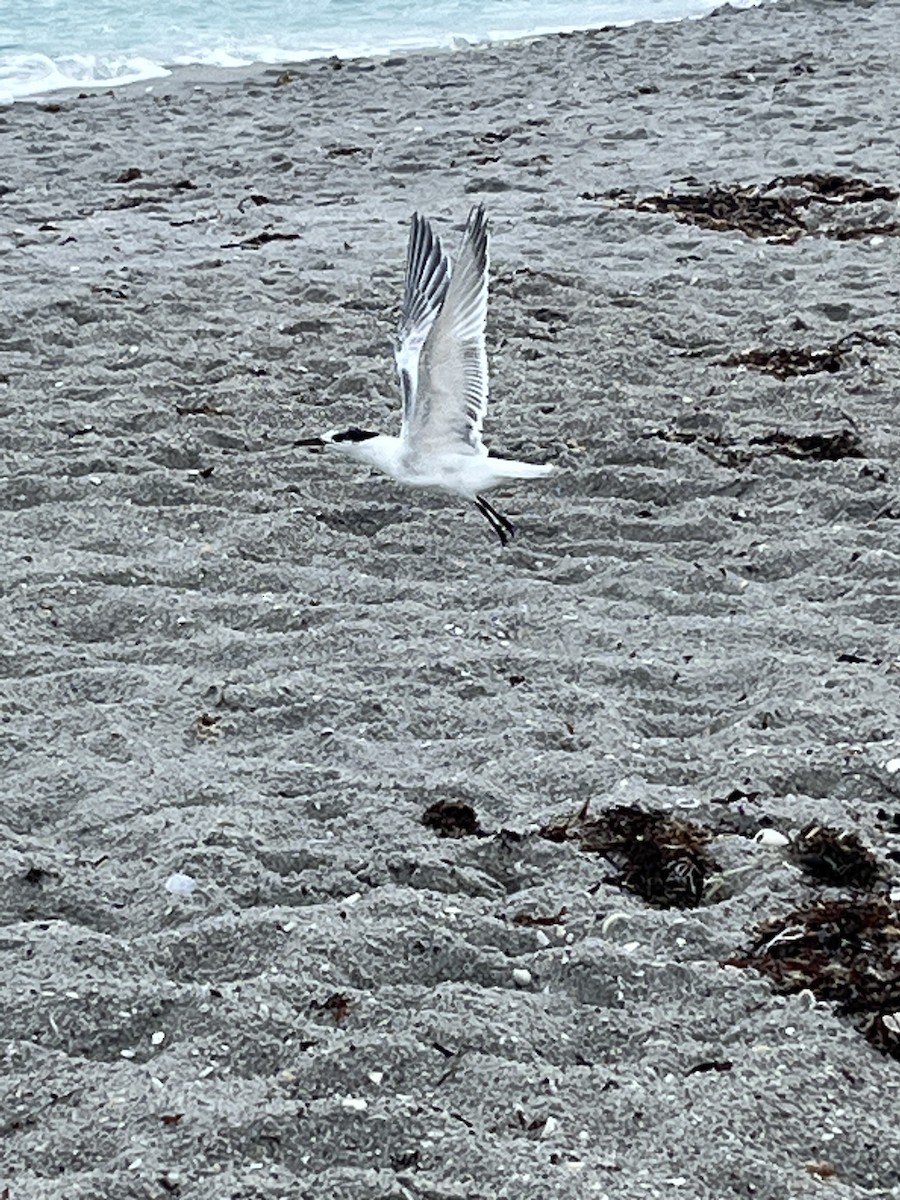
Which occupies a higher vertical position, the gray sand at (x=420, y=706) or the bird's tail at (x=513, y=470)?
the bird's tail at (x=513, y=470)

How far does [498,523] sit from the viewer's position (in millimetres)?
5125

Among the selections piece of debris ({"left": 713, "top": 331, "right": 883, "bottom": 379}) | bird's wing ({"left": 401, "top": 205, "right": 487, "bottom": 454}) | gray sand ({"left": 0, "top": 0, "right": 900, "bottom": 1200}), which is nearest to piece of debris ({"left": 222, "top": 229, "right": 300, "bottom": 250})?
gray sand ({"left": 0, "top": 0, "right": 900, "bottom": 1200})

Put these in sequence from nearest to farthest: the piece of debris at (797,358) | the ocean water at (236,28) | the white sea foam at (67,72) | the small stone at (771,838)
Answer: the small stone at (771,838), the piece of debris at (797,358), the white sea foam at (67,72), the ocean water at (236,28)

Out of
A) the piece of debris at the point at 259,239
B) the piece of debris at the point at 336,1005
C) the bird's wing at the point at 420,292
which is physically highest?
the bird's wing at the point at 420,292

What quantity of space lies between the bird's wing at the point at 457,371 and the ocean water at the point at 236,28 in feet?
30.4

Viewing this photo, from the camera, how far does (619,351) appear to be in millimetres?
6523

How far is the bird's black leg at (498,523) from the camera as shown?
16.8ft

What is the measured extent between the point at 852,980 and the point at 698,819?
64cm

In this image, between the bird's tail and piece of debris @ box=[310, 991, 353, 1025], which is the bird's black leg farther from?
piece of debris @ box=[310, 991, 353, 1025]

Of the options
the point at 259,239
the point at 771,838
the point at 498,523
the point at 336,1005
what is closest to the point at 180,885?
the point at 336,1005

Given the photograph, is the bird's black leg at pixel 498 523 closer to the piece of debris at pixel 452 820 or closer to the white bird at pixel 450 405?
the white bird at pixel 450 405

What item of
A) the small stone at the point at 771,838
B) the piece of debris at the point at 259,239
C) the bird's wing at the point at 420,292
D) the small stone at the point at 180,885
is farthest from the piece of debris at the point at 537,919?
the piece of debris at the point at 259,239

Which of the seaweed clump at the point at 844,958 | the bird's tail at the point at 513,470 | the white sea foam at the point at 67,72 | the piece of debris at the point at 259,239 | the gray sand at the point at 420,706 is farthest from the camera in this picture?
the white sea foam at the point at 67,72

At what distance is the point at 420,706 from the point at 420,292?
174 centimetres
